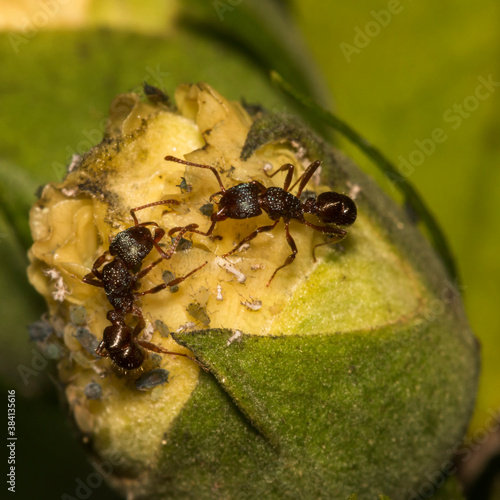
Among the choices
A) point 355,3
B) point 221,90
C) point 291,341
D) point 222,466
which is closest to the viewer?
point 291,341

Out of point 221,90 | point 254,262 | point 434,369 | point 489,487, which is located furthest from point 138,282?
point 489,487

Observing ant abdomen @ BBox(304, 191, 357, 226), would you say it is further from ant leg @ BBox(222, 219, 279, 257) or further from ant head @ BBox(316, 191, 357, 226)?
ant leg @ BBox(222, 219, 279, 257)

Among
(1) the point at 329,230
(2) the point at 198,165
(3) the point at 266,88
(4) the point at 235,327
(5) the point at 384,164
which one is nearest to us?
(4) the point at 235,327

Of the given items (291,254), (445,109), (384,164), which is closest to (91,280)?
(291,254)

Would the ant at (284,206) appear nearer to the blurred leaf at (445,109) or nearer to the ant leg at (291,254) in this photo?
the ant leg at (291,254)

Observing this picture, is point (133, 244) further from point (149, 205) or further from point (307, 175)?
point (307, 175)

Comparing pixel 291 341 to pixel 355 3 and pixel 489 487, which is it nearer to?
pixel 489 487

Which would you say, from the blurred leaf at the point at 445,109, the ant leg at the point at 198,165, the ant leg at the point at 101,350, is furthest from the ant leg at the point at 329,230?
the blurred leaf at the point at 445,109
